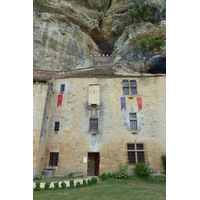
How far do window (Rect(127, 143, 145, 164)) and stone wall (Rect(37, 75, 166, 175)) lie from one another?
0.95ft

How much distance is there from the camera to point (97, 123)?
11.5 metres

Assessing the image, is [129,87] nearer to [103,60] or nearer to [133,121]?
[133,121]

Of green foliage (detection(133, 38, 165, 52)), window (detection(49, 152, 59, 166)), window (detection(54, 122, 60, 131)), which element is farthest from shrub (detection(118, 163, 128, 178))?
green foliage (detection(133, 38, 165, 52))

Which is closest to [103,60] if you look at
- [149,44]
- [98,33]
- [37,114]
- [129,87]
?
[149,44]

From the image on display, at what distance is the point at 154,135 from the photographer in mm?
10922

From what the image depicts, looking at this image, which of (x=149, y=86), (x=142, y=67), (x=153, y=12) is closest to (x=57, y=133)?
(x=149, y=86)

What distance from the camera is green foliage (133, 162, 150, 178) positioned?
941 centimetres

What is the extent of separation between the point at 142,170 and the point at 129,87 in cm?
623

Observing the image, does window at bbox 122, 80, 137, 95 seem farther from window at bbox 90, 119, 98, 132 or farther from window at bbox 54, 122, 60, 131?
window at bbox 54, 122, 60, 131

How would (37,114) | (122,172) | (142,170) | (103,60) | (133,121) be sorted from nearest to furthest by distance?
(142,170) < (122,172) < (37,114) < (133,121) < (103,60)

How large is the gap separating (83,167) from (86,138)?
1900 millimetres

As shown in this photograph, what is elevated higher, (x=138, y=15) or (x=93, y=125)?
(x=138, y=15)

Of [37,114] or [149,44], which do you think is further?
[149,44]

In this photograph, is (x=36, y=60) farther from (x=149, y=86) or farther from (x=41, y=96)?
(x=149, y=86)
